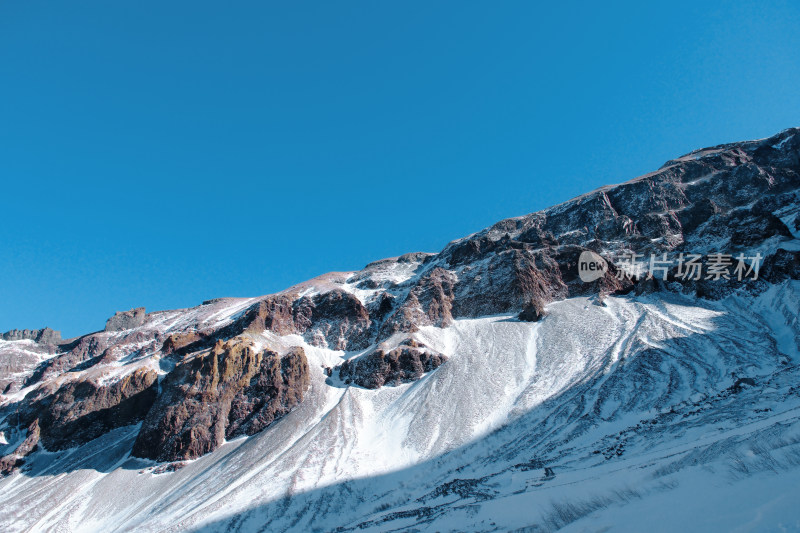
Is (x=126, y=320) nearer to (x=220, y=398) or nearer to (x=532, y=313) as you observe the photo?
(x=220, y=398)

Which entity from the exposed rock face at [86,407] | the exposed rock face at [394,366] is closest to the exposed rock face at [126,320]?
the exposed rock face at [86,407]

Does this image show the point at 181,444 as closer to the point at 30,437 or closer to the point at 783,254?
the point at 30,437

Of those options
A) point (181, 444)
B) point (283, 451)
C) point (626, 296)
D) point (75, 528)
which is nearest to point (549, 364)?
point (626, 296)

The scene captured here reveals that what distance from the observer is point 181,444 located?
6700cm

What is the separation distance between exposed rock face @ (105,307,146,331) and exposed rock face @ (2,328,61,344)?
1207 inches

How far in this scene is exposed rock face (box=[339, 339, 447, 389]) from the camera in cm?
7881

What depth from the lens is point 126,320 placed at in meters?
138

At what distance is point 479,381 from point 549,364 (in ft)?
39.0

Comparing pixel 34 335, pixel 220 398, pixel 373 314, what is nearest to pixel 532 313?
pixel 373 314

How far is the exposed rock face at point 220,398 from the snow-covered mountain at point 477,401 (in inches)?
13.8

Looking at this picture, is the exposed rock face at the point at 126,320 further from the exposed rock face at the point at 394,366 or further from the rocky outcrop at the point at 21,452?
the exposed rock face at the point at 394,366

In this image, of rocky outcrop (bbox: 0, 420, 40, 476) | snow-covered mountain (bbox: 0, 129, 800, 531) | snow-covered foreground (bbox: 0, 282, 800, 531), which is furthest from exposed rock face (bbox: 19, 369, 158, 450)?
snow-covered foreground (bbox: 0, 282, 800, 531)

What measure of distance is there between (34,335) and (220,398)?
12116 cm

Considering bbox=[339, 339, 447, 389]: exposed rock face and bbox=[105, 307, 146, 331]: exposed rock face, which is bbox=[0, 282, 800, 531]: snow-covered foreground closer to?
bbox=[339, 339, 447, 389]: exposed rock face
